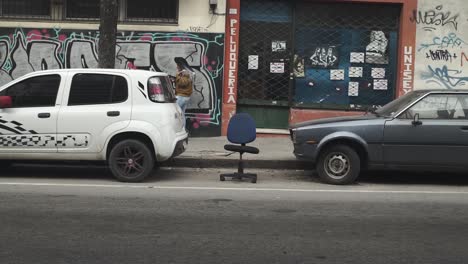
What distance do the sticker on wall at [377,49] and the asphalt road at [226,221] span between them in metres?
4.94

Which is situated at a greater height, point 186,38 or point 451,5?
point 451,5

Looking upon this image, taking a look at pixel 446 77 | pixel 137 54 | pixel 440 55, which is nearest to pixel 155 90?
pixel 137 54

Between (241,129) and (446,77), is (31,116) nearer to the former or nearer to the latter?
(241,129)

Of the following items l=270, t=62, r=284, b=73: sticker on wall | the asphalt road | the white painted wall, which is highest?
the white painted wall

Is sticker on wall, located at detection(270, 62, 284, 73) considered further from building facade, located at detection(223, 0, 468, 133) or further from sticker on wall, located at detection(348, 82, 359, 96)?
sticker on wall, located at detection(348, 82, 359, 96)

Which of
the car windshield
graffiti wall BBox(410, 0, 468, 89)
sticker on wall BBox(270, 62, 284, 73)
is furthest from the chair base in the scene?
graffiti wall BBox(410, 0, 468, 89)

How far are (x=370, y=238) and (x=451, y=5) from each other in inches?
379

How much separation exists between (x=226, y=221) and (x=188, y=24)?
819 centimetres

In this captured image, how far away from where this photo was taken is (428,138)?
381 inches

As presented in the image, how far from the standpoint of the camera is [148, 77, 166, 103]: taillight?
31.9 ft

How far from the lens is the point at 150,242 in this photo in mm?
6070

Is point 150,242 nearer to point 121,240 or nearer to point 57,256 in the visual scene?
point 121,240

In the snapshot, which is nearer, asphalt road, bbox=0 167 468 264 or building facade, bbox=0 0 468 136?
asphalt road, bbox=0 167 468 264

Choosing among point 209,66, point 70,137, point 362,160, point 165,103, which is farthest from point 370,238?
point 209,66
